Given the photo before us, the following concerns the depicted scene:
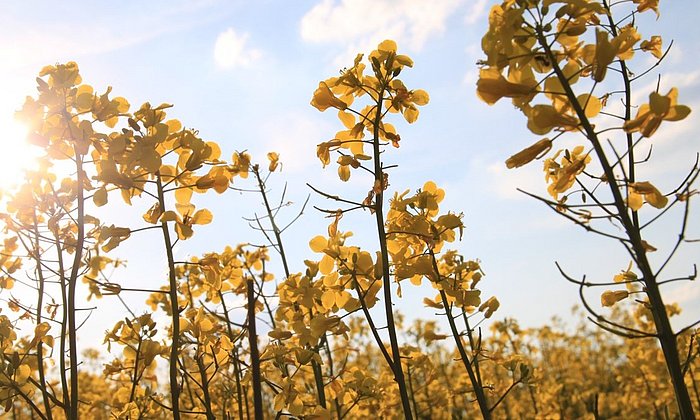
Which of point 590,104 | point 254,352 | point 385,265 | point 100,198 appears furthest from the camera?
point 100,198

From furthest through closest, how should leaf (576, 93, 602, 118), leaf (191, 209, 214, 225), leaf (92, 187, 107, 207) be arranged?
1. leaf (191, 209, 214, 225)
2. leaf (92, 187, 107, 207)
3. leaf (576, 93, 602, 118)

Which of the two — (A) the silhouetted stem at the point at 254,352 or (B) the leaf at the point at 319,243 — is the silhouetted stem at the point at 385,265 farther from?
(A) the silhouetted stem at the point at 254,352

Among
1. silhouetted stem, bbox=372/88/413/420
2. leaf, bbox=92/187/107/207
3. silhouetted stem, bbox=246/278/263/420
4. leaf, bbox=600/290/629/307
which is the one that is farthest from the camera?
leaf, bbox=92/187/107/207

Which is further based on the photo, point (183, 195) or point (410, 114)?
point (183, 195)

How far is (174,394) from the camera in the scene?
2.31 metres

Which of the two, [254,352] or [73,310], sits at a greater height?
[73,310]

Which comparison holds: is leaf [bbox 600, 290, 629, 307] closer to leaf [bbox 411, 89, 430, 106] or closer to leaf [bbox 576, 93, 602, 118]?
leaf [bbox 576, 93, 602, 118]

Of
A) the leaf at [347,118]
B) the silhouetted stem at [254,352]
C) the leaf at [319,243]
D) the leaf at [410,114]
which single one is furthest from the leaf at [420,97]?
the silhouetted stem at [254,352]

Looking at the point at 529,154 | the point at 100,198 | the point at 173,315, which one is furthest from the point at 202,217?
the point at 529,154

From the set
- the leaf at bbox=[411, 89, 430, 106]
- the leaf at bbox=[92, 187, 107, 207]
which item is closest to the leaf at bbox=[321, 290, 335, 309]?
the leaf at bbox=[411, 89, 430, 106]

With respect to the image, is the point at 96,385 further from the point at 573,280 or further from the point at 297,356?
the point at 573,280

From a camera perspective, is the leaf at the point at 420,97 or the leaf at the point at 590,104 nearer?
the leaf at the point at 590,104

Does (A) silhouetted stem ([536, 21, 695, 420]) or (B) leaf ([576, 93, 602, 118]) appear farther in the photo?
(B) leaf ([576, 93, 602, 118])

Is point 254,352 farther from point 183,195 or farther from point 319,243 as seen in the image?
point 183,195
